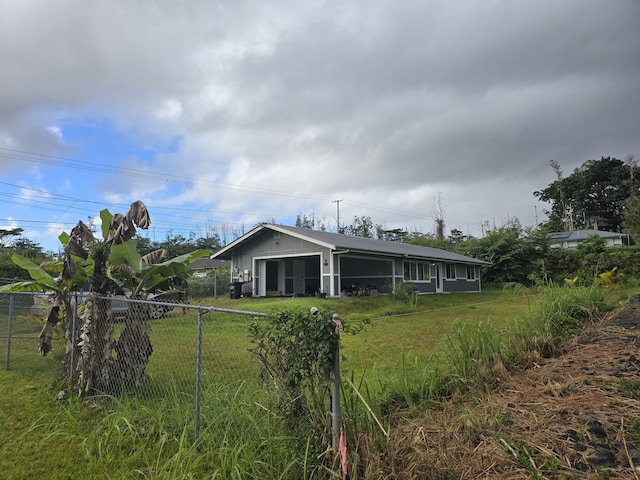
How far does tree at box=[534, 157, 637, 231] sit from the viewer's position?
47.7 m

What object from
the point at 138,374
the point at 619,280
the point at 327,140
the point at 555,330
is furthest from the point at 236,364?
the point at 619,280

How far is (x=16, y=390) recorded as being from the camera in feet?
16.9

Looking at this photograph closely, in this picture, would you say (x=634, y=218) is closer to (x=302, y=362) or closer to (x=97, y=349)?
(x=302, y=362)

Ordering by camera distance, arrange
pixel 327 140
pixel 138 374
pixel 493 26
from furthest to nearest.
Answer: pixel 327 140, pixel 493 26, pixel 138 374

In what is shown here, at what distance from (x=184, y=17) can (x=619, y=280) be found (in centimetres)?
1799

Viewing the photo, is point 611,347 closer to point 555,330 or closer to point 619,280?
point 555,330

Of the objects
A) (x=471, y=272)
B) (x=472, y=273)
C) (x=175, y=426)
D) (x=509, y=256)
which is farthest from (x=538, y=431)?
(x=509, y=256)

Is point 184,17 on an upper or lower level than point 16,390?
upper

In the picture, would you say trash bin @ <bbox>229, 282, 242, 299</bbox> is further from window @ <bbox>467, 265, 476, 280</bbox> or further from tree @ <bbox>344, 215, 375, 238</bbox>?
tree @ <bbox>344, 215, 375, 238</bbox>

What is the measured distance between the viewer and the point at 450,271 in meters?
27.0

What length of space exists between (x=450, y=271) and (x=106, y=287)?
82.7ft

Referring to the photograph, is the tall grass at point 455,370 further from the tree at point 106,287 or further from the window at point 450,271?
the window at point 450,271

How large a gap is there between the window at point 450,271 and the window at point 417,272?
2465 millimetres

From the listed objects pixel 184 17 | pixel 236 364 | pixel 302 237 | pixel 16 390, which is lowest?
pixel 16 390
